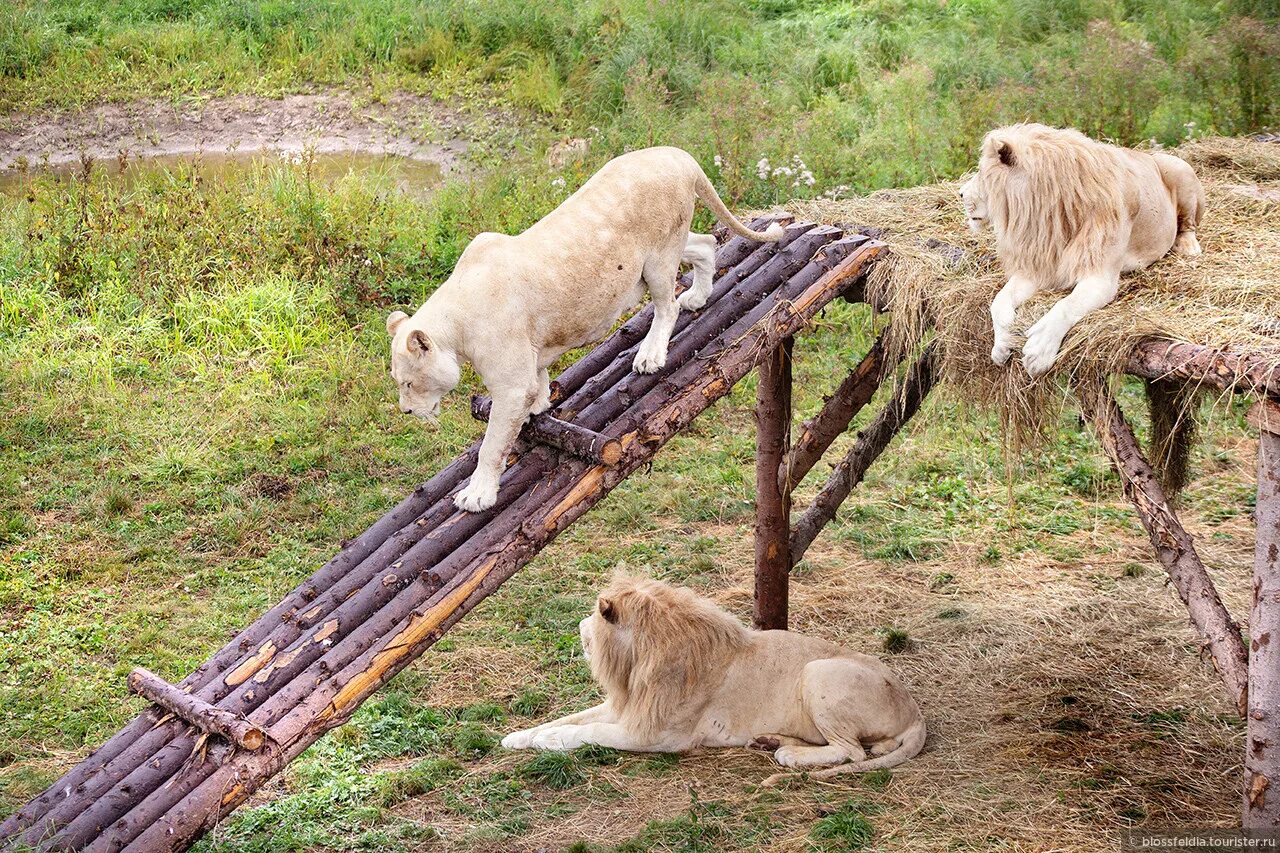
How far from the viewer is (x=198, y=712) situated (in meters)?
5.19

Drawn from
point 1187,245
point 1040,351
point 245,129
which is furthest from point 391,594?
point 245,129

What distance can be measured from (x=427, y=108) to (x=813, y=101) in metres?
4.66

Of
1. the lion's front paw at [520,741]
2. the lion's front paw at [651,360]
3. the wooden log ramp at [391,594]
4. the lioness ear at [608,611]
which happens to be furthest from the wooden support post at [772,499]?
the lion's front paw at [520,741]

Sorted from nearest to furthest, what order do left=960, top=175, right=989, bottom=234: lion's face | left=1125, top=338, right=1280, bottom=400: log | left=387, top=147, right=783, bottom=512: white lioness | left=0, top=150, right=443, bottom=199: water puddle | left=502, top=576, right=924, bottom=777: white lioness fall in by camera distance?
1. left=1125, top=338, right=1280, bottom=400: log
2. left=387, top=147, right=783, bottom=512: white lioness
3. left=960, top=175, right=989, bottom=234: lion's face
4. left=502, top=576, right=924, bottom=777: white lioness
5. left=0, top=150, right=443, bottom=199: water puddle

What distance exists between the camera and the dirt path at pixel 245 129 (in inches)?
595

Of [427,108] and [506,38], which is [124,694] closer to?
[427,108]

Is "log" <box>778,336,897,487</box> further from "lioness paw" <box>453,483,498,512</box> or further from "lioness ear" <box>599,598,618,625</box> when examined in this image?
"lioness paw" <box>453,483,498,512</box>

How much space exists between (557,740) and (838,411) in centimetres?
235

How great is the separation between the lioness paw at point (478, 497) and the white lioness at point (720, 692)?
947mm

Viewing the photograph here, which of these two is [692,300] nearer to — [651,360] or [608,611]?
[651,360]

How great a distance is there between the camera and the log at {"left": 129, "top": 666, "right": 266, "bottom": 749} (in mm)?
4965

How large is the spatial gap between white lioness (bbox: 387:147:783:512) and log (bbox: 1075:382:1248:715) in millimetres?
1963

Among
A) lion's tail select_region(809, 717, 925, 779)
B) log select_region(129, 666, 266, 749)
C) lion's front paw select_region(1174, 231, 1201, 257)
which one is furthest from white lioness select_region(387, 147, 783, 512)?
lion's front paw select_region(1174, 231, 1201, 257)

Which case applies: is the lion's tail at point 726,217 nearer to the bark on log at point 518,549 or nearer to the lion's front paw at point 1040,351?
the bark on log at point 518,549
